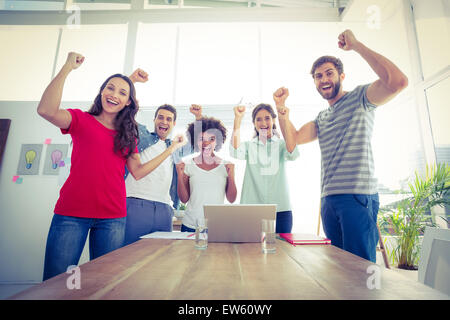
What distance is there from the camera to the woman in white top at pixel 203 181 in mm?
1739

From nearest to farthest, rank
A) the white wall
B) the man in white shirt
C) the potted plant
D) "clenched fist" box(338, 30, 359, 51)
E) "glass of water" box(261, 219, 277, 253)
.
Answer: "glass of water" box(261, 219, 277, 253), "clenched fist" box(338, 30, 359, 51), the man in white shirt, the potted plant, the white wall

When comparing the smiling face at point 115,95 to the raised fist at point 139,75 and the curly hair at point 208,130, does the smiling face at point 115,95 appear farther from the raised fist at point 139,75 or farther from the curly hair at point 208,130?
the curly hair at point 208,130

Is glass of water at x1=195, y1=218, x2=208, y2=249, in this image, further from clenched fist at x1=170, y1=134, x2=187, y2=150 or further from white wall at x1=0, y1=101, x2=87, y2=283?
white wall at x1=0, y1=101, x2=87, y2=283

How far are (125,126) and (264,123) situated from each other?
1.09m

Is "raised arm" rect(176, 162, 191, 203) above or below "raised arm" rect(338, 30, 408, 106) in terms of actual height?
below

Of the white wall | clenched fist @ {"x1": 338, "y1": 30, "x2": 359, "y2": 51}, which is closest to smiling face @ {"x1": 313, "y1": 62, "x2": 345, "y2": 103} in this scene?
clenched fist @ {"x1": 338, "y1": 30, "x2": 359, "y2": 51}

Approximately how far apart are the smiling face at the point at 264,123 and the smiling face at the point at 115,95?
3.39 ft

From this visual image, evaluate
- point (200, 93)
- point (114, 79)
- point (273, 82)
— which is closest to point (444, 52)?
point (273, 82)


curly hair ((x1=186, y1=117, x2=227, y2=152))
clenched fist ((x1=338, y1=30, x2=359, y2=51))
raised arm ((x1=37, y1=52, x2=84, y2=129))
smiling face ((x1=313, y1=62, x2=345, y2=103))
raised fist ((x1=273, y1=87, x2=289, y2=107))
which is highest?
clenched fist ((x1=338, y1=30, x2=359, y2=51))

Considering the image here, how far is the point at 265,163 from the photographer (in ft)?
6.38

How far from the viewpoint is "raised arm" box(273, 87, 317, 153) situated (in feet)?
5.66

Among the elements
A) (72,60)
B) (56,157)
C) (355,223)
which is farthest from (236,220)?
(56,157)

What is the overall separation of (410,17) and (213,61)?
2688 millimetres

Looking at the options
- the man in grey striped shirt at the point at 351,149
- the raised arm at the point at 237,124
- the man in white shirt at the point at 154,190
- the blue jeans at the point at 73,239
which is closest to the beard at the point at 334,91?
the man in grey striped shirt at the point at 351,149
